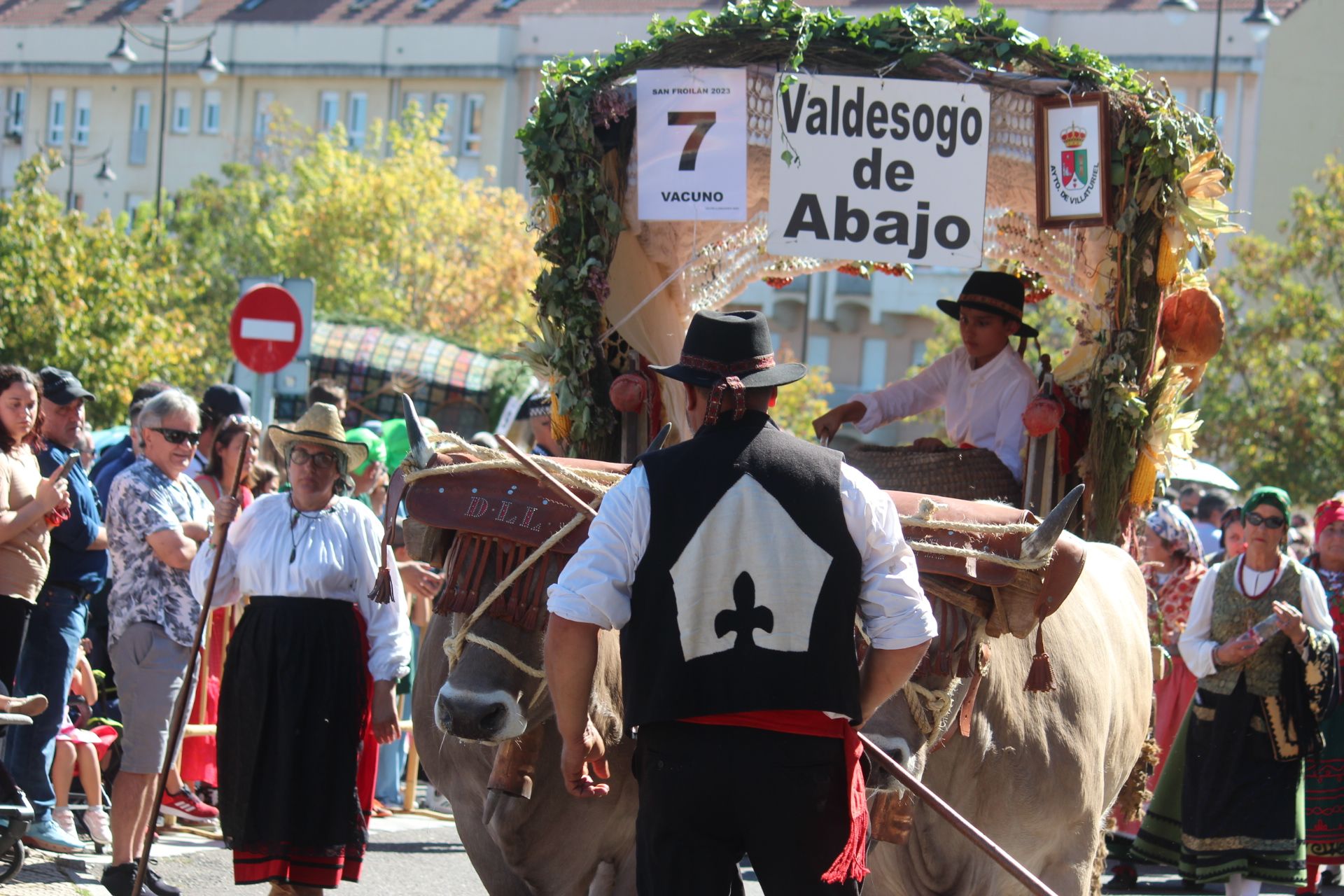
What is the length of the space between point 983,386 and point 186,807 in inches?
179

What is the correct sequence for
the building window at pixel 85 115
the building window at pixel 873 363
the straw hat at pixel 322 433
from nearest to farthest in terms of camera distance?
the straw hat at pixel 322 433
the building window at pixel 873 363
the building window at pixel 85 115

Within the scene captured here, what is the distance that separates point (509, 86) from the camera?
50562 mm

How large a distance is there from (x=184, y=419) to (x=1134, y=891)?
218 inches

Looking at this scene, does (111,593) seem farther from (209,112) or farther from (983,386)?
(209,112)

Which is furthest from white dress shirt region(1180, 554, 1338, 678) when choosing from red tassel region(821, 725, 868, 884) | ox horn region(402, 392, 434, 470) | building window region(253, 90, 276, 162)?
building window region(253, 90, 276, 162)

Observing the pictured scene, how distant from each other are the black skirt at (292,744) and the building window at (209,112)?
49846 millimetres

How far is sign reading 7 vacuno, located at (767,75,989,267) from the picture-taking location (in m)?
7.06

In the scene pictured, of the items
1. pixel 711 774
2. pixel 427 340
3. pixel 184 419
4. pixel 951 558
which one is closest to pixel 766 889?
pixel 711 774

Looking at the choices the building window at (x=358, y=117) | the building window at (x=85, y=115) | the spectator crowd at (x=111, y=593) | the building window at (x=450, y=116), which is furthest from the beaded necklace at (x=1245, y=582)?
the building window at (x=85, y=115)

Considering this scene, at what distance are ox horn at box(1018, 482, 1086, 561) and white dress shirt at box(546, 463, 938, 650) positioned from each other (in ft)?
2.26

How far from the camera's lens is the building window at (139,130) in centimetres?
5434

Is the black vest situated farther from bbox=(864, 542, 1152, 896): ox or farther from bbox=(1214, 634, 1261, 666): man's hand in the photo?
bbox=(1214, 634, 1261, 666): man's hand

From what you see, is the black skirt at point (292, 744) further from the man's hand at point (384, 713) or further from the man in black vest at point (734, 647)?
the man in black vest at point (734, 647)

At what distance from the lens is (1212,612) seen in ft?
29.5
